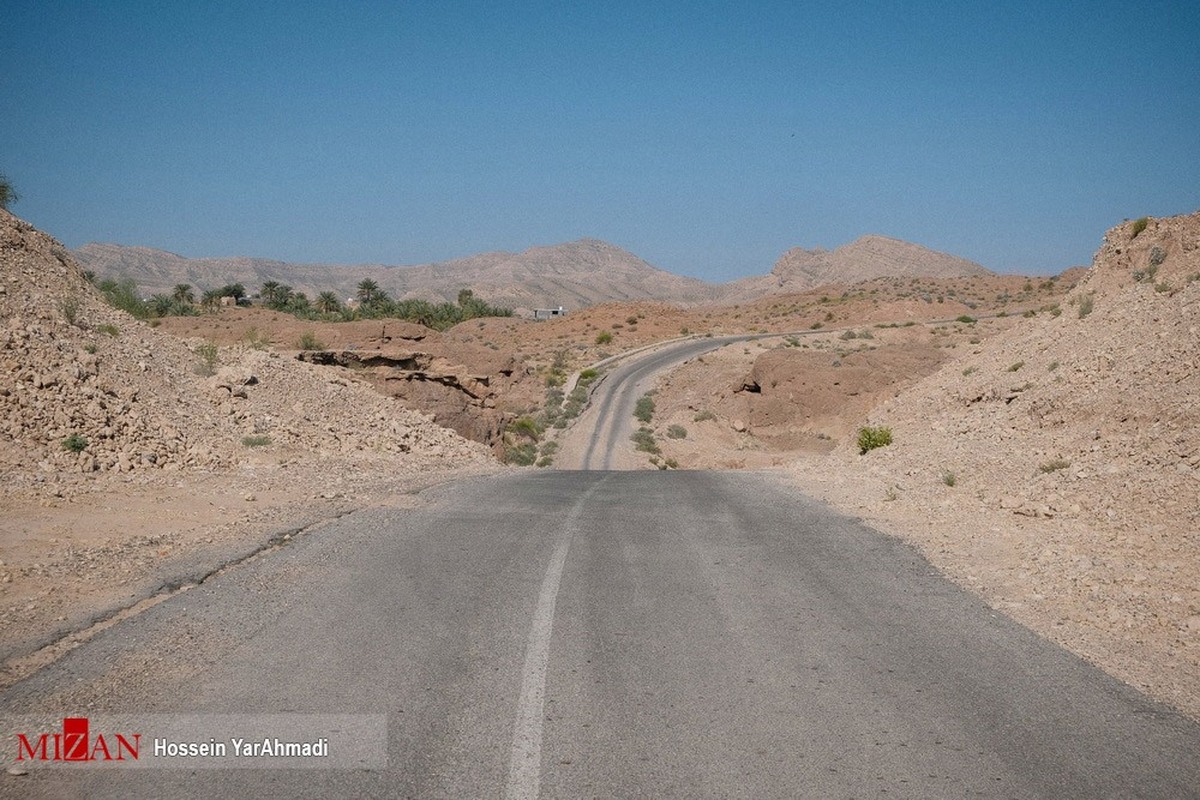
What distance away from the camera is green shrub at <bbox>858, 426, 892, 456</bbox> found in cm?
2088

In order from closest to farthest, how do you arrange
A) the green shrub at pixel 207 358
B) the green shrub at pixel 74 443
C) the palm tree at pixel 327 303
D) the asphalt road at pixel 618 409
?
the green shrub at pixel 74 443
the green shrub at pixel 207 358
the asphalt road at pixel 618 409
the palm tree at pixel 327 303

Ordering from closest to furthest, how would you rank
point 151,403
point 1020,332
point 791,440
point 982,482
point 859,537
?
point 859,537 < point 982,482 < point 151,403 < point 1020,332 < point 791,440

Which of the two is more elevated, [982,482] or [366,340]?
[366,340]

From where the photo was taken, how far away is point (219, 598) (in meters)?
7.59

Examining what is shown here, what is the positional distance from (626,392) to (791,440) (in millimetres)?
12628

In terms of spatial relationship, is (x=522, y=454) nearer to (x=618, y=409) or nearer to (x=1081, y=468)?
(x=618, y=409)

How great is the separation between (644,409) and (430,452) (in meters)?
24.1

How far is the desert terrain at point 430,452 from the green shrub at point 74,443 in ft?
0.16

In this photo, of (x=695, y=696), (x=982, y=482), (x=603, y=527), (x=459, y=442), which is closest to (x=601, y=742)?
(x=695, y=696)

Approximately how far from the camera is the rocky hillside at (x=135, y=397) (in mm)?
13422

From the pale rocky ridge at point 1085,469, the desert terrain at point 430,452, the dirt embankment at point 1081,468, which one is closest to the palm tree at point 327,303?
the desert terrain at point 430,452

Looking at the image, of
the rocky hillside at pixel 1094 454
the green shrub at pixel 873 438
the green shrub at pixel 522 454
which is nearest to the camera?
the rocky hillside at pixel 1094 454

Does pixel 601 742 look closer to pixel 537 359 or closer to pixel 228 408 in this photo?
pixel 228 408

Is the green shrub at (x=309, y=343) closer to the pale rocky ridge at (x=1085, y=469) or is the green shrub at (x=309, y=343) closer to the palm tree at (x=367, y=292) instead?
the pale rocky ridge at (x=1085, y=469)
